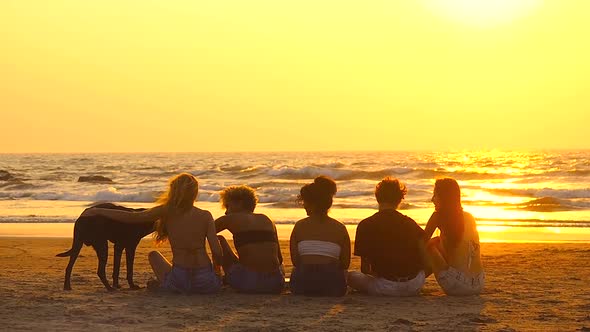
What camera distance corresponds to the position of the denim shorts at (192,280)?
7.77 m

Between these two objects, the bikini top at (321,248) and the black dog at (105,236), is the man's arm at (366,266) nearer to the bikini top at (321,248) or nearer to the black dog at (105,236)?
the bikini top at (321,248)

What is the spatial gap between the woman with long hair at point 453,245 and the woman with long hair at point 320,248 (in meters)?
0.79

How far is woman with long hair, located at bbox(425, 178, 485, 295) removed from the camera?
7.57m

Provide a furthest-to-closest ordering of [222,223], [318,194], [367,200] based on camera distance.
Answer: [367,200], [222,223], [318,194]

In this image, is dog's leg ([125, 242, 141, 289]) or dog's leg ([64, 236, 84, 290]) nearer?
dog's leg ([64, 236, 84, 290])

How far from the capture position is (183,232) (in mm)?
7621

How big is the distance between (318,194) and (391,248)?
79cm

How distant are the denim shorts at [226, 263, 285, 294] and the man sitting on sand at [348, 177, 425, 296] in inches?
28.1

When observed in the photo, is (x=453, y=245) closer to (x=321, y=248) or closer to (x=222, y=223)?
(x=321, y=248)

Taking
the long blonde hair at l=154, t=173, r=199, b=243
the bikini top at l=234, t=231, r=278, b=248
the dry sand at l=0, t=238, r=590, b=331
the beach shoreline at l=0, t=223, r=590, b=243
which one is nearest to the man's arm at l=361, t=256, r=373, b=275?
the dry sand at l=0, t=238, r=590, b=331

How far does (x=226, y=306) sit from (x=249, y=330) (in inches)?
40.9

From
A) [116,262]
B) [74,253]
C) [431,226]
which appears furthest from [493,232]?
[74,253]

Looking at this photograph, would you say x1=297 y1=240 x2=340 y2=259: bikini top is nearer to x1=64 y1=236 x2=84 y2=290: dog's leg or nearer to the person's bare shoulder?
the person's bare shoulder

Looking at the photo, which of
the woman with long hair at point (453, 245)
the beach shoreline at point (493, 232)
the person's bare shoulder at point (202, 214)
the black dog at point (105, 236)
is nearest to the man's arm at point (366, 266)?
the woman with long hair at point (453, 245)
